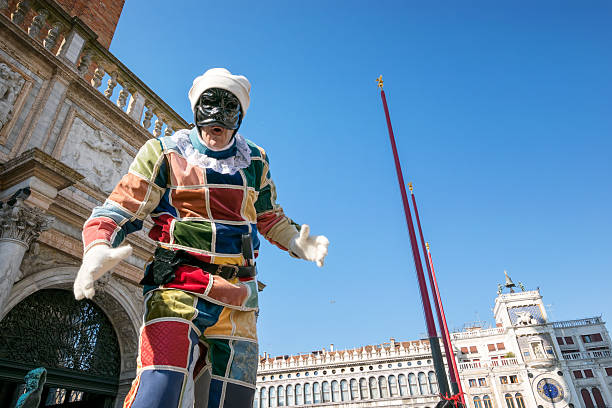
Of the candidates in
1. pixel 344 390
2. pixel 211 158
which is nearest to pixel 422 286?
pixel 211 158

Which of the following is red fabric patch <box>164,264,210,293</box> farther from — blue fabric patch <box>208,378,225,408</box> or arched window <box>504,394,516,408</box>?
arched window <box>504,394,516,408</box>

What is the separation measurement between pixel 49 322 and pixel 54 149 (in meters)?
2.61

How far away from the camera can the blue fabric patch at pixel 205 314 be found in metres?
1.69

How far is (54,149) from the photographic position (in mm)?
5809

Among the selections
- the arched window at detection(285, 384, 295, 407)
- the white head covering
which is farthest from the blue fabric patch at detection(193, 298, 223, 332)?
the arched window at detection(285, 384, 295, 407)

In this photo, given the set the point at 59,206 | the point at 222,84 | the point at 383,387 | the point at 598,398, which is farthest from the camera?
the point at 383,387

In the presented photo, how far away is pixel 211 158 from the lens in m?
2.07

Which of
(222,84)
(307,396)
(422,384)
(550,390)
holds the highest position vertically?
(422,384)

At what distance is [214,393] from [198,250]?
0.65 meters

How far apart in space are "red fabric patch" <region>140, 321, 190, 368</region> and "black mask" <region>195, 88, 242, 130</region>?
1080mm

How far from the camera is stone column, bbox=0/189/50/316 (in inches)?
171

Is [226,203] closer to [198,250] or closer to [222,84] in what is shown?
[198,250]

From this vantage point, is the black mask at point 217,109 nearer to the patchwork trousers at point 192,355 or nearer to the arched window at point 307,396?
→ the patchwork trousers at point 192,355

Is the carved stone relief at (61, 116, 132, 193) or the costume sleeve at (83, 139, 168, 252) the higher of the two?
the carved stone relief at (61, 116, 132, 193)
